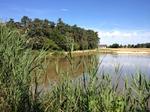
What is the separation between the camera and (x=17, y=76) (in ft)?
20.0

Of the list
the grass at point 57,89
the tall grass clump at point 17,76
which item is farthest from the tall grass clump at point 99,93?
the tall grass clump at point 17,76

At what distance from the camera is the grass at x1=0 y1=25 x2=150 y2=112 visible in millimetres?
4914

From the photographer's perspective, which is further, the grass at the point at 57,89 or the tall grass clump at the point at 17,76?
the tall grass clump at the point at 17,76

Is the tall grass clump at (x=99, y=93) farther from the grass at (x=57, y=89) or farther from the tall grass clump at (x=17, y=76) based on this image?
the tall grass clump at (x=17, y=76)

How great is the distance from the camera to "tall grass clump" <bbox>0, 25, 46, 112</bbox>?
19.8 ft

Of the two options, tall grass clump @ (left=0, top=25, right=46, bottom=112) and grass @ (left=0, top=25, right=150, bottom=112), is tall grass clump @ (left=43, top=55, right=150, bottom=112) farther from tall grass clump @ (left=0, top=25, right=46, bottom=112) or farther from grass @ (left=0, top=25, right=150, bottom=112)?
tall grass clump @ (left=0, top=25, right=46, bottom=112)

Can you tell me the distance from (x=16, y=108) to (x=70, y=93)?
119cm

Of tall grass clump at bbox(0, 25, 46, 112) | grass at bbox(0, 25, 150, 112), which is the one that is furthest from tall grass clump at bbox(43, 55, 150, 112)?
tall grass clump at bbox(0, 25, 46, 112)

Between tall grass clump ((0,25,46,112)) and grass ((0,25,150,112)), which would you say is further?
tall grass clump ((0,25,46,112))

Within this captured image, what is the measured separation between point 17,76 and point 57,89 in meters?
0.84

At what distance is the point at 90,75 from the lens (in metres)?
5.20

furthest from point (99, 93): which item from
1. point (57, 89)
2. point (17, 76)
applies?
point (17, 76)

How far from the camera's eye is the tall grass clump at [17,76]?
6.02 metres

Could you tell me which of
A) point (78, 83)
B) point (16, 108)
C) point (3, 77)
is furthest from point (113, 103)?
point (3, 77)
